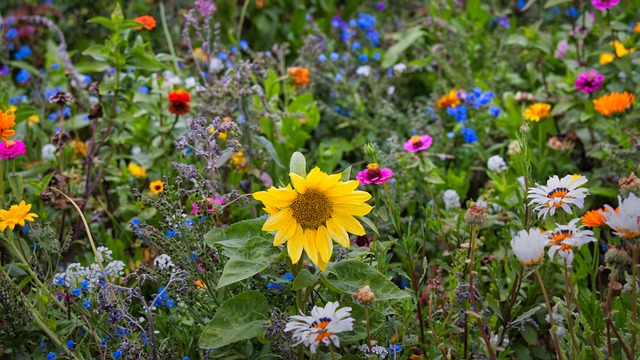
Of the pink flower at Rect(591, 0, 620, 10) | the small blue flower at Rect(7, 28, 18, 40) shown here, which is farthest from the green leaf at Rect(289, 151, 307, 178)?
the small blue flower at Rect(7, 28, 18, 40)

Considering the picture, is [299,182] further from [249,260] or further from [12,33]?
[12,33]

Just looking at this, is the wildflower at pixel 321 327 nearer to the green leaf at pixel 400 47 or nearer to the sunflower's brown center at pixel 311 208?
the sunflower's brown center at pixel 311 208

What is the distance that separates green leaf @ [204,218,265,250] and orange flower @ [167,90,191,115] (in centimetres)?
93

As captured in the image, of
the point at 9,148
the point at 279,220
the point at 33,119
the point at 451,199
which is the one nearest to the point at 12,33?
the point at 33,119

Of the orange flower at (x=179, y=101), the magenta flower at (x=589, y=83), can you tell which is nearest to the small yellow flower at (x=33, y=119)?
the orange flower at (x=179, y=101)

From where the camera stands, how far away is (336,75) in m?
3.34

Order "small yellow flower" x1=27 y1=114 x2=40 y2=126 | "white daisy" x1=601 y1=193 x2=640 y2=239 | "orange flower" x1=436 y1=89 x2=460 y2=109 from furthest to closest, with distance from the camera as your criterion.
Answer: "small yellow flower" x1=27 y1=114 x2=40 y2=126
"orange flower" x1=436 y1=89 x2=460 y2=109
"white daisy" x1=601 y1=193 x2=640 y2=239

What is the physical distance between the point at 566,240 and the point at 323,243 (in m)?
0.48

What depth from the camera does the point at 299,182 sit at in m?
1.44

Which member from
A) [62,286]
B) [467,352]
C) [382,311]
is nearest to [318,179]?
[382,311]

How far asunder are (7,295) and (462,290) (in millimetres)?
1076

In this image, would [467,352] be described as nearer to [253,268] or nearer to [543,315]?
[543,315]

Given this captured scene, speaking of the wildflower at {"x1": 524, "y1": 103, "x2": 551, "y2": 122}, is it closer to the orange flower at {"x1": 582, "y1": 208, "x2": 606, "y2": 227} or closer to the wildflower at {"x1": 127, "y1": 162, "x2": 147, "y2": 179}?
the orange flower at {"x1": 582, "y1": 208, "x2": 606, "y2": 227}

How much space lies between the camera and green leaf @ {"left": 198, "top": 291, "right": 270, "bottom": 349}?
1.49m
